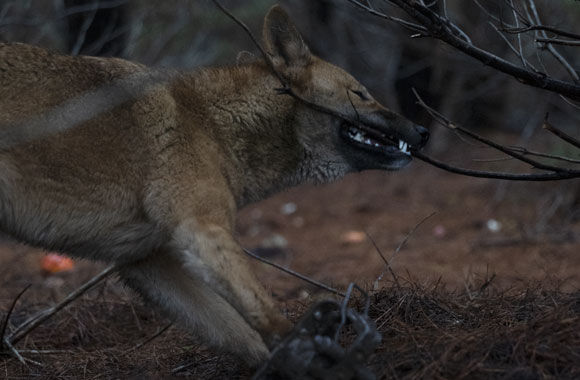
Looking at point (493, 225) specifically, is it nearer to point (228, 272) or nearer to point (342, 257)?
point (342, 257)

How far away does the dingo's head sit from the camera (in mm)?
4199

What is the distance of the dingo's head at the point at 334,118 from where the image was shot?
13.8 feet

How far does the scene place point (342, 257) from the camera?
7336 millimetres

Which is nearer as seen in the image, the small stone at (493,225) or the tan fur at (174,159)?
the tan fur at (174,159)

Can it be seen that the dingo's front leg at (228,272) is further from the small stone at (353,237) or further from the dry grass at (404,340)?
the small stone at (353,237)

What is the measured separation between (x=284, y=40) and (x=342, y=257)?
349 cm

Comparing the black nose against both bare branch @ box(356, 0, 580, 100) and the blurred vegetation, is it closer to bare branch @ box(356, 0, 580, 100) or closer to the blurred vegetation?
bare branch @ box(356, 0, 580, 100)

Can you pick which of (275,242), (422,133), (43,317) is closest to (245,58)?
(422,133)

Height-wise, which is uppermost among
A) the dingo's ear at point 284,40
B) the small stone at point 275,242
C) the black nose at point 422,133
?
the dingo's ear at point 284,40

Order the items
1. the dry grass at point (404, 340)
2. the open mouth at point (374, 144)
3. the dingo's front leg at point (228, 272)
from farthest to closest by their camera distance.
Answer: the open mouth at point (374, 144) → the dingo's front leg at point (228, 272) → the dry grass at point (404, 340)

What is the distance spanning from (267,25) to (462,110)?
26.9 ft

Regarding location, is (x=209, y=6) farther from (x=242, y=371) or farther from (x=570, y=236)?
(x=242, y=371)

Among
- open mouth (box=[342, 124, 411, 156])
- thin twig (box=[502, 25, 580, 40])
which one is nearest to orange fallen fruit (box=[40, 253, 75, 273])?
open mouth (box=[342, 124, 411, 156])

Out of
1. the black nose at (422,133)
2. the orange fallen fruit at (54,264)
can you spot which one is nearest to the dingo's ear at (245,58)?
the black nose at (422,133)
